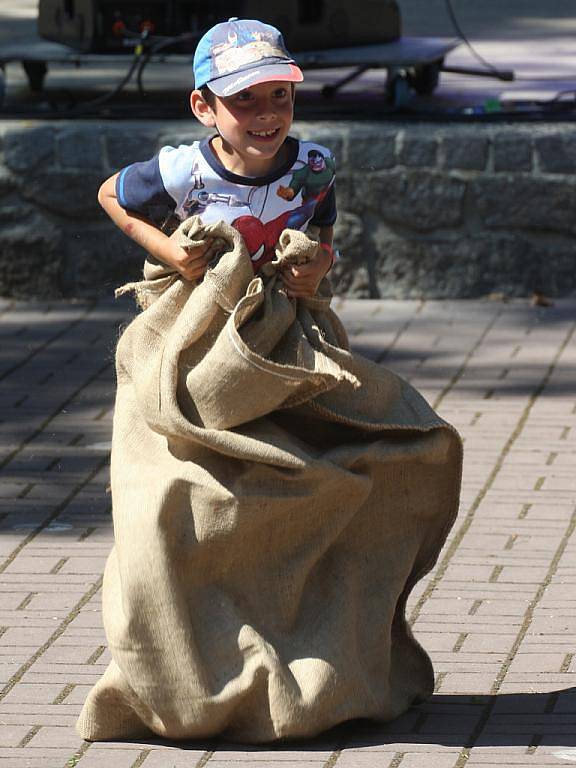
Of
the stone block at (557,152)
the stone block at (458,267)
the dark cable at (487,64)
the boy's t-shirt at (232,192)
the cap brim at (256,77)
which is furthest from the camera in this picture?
the dark cable at (487,64)

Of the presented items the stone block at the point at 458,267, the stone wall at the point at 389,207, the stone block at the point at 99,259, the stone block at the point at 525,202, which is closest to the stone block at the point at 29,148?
the stone wall at the point at 389,207

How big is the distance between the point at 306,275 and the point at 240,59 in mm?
467

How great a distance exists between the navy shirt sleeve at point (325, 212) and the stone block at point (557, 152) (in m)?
4.08

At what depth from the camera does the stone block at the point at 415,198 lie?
303 inches

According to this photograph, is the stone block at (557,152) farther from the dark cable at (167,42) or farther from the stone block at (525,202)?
the dark cable at (167,42)

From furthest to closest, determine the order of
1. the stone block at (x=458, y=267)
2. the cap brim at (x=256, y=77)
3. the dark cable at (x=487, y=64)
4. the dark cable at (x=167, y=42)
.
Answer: the dark cable at (x=487, y=64) < the dark cable at (x=167, y=42) < the stone block at (x=458, y=267) < the cap brim at (x=256, y=77)

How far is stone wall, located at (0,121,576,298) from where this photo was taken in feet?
25.2

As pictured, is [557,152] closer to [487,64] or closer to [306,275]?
[487,64]

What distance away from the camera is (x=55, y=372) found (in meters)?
6.91

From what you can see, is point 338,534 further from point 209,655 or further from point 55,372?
point 55,372

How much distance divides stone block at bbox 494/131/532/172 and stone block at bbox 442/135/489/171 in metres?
0.05

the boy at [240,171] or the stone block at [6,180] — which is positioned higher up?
the boy at [240,171]

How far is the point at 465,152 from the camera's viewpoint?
25.1 ft

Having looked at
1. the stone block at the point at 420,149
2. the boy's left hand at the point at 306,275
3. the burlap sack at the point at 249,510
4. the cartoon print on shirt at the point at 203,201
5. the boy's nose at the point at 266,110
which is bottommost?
the stone block at the point at 420,149
